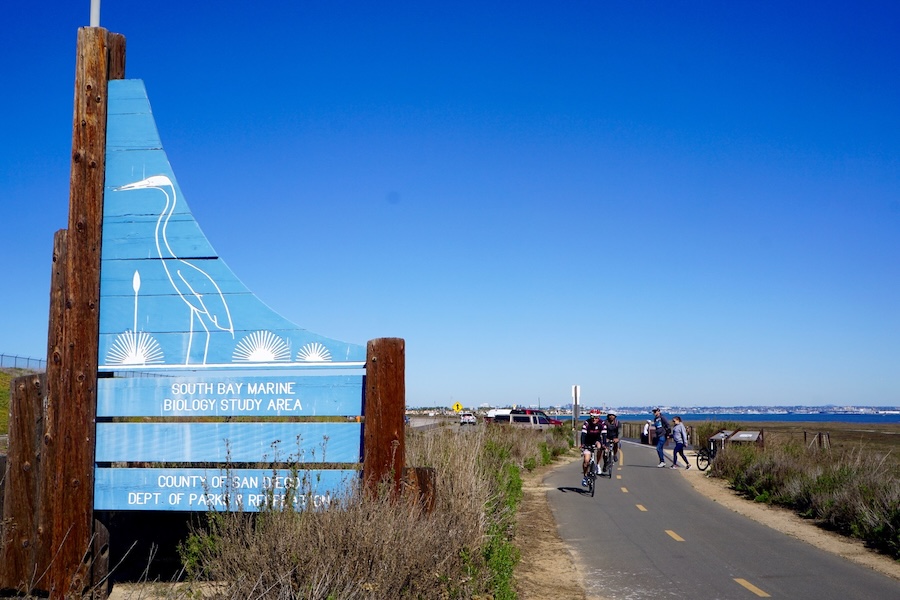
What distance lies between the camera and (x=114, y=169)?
689 cm

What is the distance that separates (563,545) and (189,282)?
23.1 feet

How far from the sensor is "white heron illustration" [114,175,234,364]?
263 inches

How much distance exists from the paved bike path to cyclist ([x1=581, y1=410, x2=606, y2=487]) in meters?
1.25

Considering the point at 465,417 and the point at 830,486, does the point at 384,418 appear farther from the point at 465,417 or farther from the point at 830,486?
the point at 465,417

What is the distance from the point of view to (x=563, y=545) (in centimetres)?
1137

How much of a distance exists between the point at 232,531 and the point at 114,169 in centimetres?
348

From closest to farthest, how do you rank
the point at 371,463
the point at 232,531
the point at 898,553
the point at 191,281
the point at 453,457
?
1. the point at 232,531
2. the point at 371,463
3. the point at 191,281
4. the point at 453,457
5. the point at 898,553

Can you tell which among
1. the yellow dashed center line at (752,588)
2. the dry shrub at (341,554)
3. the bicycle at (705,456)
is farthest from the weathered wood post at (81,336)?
the bicycle at (705,456)

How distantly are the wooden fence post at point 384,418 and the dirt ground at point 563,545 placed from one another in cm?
280

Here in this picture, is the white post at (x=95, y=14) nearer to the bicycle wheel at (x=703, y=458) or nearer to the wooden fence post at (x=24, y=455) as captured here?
the wooden fence post at (x=24, y=455)

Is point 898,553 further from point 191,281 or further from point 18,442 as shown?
point 18,442

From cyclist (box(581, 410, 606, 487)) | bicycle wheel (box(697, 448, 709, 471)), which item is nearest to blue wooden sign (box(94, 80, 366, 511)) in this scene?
cyclist (box(581, 410, 606, 487))

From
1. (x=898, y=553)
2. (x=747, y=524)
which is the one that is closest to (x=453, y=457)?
(x=898, y=553)

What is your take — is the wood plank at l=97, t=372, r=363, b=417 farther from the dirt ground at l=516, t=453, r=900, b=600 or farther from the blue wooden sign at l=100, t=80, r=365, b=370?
the dirt ground at l=516, t=453, r=900, b=600
